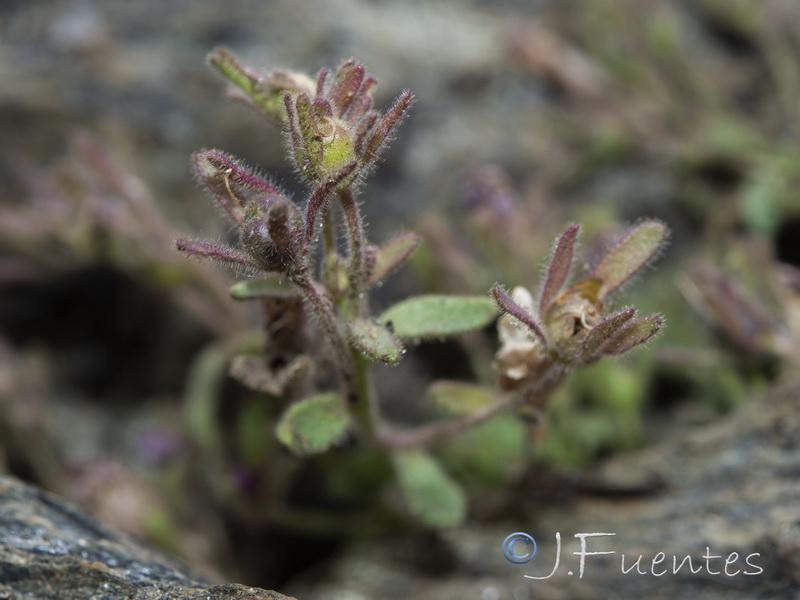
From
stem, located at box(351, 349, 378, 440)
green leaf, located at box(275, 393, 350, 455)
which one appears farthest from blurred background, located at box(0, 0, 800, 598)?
green leaf, located at box(275, 393, 350, 455)

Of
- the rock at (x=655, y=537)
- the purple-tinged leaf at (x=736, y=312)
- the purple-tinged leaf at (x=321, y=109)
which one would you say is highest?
the purple-tinged leaf at (x=736, y=312)

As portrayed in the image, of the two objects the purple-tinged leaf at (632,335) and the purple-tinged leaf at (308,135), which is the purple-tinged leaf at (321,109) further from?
the purple-tinged leaf at (632,335)

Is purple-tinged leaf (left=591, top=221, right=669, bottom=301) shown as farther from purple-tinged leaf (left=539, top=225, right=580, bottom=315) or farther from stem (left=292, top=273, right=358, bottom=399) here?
stem (left=292, top=273, right=358, bottom=399)

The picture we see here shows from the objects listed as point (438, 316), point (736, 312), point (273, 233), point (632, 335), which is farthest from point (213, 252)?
point (736, 312)

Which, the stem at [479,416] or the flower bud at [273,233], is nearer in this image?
the flower bud at [273,233]

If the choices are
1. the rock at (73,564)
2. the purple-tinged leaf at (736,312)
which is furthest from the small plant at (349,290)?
the purple-tinged leaf at (736,312)

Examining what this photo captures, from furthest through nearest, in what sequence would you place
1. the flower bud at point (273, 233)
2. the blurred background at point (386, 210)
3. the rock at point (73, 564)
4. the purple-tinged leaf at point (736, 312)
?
the blurred background at point (386, 210), the purple-tinged leaf at point (736, 312), the flower bud at point (273, 233), the rock at point (73, 564)

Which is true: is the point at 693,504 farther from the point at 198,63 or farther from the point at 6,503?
the point at 198,63
